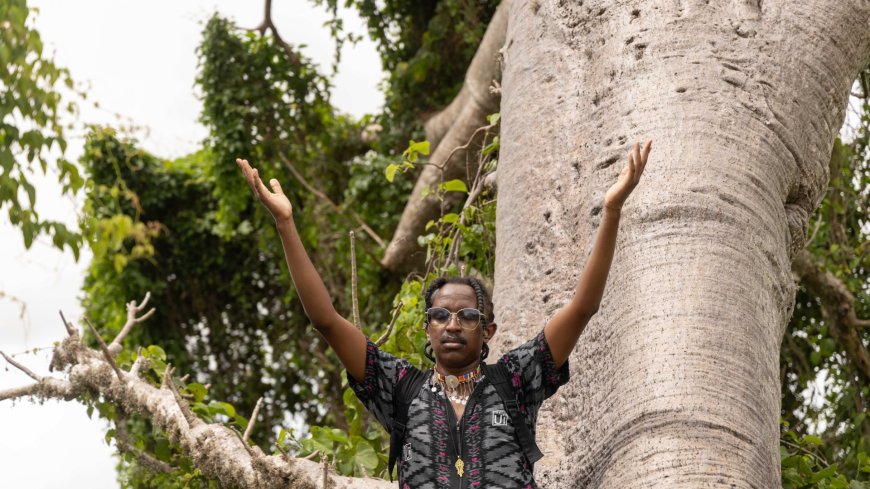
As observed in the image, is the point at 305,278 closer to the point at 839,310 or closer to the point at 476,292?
the point at 476,292

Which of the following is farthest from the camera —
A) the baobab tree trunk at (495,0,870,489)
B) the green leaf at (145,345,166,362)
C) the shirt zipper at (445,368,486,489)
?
the green leaf at (145,345,166,362)

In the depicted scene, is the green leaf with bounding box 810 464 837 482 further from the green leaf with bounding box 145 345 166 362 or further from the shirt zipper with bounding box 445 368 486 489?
the green leaf with bounding box 145 345 166 362

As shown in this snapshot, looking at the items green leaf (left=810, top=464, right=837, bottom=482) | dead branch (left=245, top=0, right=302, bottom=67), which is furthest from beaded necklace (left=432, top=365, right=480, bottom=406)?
dead branch (left=245, top=0, right=302, bottom=67)

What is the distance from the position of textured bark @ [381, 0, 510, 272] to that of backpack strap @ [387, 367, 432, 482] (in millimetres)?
3201

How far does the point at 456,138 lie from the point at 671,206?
3.93 m

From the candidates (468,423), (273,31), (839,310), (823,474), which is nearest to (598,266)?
(468,423)

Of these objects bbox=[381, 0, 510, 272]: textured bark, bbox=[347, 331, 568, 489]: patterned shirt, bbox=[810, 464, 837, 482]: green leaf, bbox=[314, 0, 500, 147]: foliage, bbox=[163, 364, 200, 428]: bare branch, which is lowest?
bbox=[347, 331, 568, 489]: patterned shirt

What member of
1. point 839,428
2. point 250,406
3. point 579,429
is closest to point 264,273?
point 250,406

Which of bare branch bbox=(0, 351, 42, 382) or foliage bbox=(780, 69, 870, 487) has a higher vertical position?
foliage bbox=(780, 69, 870, 487)

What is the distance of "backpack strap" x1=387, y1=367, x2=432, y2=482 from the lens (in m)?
2.23

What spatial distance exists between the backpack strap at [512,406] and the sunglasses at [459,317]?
0.35 ft

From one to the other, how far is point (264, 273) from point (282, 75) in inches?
80.5

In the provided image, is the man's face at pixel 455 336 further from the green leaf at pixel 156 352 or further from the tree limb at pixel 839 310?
the tree limb at pixel 839 310

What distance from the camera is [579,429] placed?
2.57 m
